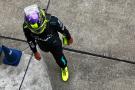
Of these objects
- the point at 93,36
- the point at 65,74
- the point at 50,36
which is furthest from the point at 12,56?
the point at 93,36

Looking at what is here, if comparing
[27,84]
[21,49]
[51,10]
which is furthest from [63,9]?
[27,84]

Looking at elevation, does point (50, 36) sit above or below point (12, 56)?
above

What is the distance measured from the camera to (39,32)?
5.42 m

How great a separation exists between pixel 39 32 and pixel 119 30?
2.02 metres

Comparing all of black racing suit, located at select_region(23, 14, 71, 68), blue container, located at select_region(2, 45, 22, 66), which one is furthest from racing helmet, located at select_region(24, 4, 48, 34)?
blue container, located at select_region(2, 45, 22, 66)

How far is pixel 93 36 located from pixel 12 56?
60.4 inches

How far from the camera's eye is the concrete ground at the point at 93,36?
253 inches

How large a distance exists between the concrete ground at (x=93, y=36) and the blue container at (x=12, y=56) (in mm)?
232

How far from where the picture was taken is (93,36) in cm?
690

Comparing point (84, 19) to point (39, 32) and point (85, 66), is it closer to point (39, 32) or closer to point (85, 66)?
point (85, 66)

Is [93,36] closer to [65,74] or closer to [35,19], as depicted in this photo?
[65,74]

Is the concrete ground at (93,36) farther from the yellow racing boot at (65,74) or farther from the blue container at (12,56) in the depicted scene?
the blue container at (12,56)

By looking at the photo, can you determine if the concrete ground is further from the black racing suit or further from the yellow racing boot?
the black racing suit

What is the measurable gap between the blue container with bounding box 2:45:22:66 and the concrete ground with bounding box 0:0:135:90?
23 centimetres
